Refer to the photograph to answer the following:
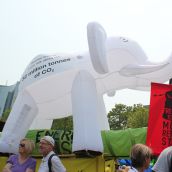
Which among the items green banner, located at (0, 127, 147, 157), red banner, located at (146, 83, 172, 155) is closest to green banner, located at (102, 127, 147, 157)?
green banner, located at (0, 127, 147, 157)

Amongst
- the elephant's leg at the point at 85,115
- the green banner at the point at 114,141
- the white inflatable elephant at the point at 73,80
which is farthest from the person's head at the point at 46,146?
the green banner at the point at 114,141

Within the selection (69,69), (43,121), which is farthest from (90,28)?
(43,121)

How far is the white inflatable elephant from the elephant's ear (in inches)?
1.0

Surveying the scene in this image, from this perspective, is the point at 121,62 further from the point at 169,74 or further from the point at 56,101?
the point at 56,101

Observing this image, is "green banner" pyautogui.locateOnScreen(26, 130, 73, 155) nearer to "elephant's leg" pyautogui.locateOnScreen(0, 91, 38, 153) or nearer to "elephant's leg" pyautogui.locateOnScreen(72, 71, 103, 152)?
"elephant's leg" pyautogui.locateOnScreen(0, 91, 38, 153)

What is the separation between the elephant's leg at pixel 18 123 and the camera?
24.7ft

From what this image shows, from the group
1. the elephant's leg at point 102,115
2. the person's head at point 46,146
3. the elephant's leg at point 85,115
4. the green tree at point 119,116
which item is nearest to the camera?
the person's head at point 46,146

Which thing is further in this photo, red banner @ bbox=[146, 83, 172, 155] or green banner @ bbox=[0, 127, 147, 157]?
green banner @ bbox=[0, 127, 147, 157]

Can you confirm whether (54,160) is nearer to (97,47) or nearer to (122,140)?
(97,47)

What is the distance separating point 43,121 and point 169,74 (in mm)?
3076

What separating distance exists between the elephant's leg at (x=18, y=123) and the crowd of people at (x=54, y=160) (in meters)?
2.87

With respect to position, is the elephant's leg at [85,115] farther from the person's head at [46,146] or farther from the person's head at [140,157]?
the person's head at [140,157]

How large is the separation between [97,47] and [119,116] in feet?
109

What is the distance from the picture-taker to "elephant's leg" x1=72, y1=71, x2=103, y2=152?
6.28 meters
